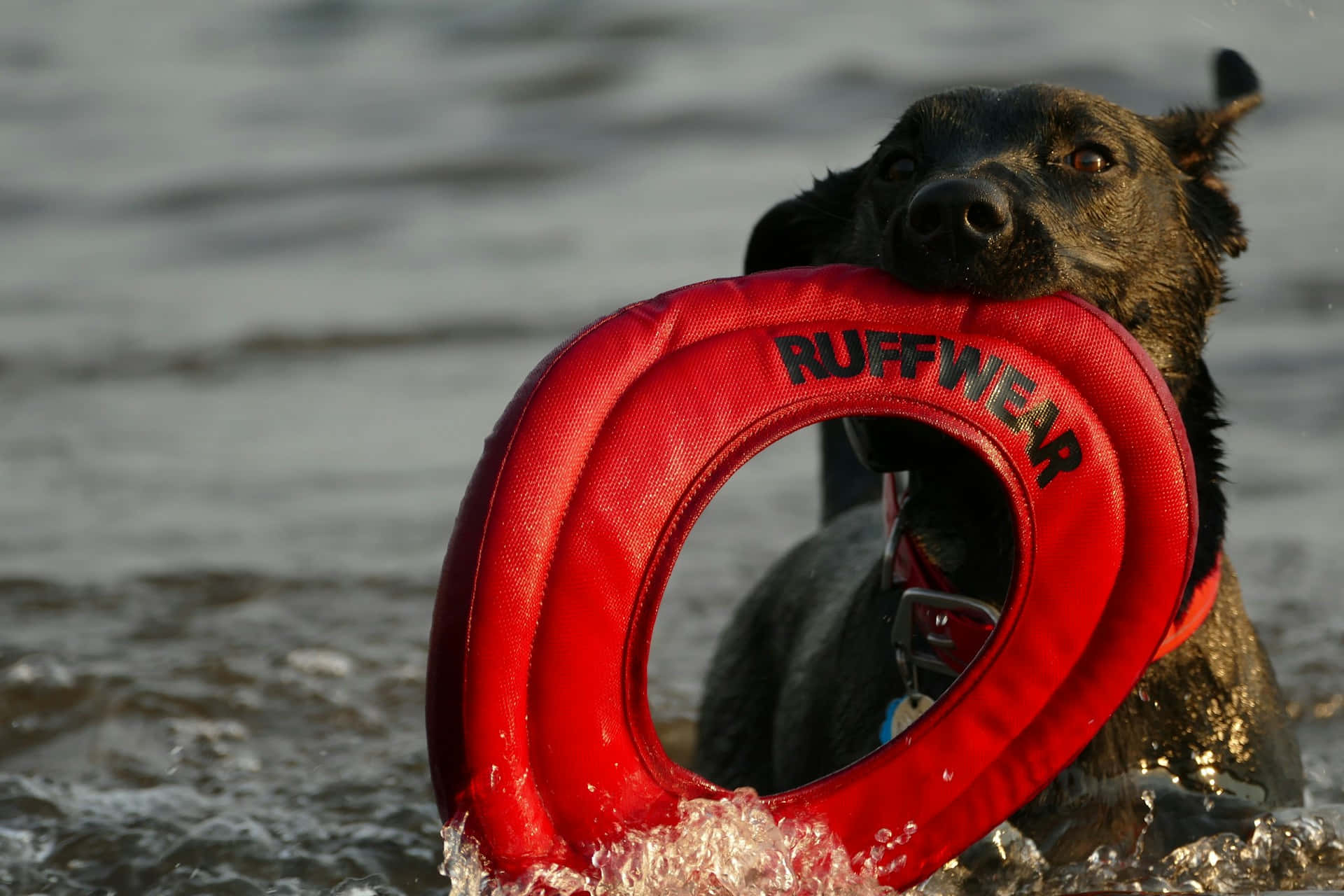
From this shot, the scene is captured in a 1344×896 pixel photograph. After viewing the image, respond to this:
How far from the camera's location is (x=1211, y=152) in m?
3.31

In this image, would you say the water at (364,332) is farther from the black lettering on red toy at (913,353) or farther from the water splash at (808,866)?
the black lettering on red toy at (913,353)

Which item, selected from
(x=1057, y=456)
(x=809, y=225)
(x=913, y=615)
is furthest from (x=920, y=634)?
(x=809, y=225)

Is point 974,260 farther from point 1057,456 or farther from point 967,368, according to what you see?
point 1057,456

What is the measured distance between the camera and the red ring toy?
232 cm

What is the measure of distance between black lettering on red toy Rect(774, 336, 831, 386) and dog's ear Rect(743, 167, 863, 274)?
35.5 inches

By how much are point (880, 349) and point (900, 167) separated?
0.68 m

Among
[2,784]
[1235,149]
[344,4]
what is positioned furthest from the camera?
[344,4]

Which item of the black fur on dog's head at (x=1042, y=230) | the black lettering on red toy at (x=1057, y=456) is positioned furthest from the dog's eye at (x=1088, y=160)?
the black lettering on red toy at (x=1057, y=456)

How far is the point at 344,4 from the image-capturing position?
1586cm

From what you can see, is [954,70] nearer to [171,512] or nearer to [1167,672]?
[171,512]

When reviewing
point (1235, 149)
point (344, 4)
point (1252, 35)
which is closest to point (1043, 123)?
point (1235, 149)

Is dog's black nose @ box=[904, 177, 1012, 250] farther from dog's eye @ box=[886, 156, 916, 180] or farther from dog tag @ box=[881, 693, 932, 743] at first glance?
dog tag @ box=[881, 693, 932, 743]

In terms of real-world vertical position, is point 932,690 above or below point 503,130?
below

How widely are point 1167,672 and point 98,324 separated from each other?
24.1 feet
